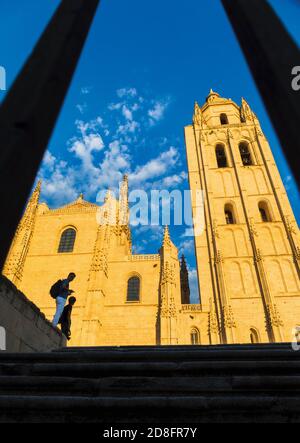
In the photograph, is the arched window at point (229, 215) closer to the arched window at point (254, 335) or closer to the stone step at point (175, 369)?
the arched window at point (254, 335)

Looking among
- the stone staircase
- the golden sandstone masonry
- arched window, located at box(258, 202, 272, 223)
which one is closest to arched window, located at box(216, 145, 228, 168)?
the golden sandstone masonry

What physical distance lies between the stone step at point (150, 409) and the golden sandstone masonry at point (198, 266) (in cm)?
1563

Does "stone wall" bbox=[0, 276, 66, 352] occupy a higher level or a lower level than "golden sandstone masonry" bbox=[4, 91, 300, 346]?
lower

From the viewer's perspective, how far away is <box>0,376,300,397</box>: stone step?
7.52ft

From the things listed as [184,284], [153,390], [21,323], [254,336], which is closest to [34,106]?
[153,390]

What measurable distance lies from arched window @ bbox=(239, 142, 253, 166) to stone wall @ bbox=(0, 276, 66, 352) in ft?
83.1

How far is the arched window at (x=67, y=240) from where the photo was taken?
2266 centimetres

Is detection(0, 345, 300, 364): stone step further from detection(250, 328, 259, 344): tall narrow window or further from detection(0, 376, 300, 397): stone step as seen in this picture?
detection(250, 328, 259, 344): tall narrow window

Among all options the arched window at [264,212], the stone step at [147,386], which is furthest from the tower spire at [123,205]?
the stone step at [147,386]

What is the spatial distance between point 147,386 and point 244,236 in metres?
21.2

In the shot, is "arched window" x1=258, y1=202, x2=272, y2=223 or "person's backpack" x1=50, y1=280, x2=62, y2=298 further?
"arched window" x1=258, y1=202, x2=272, y2=223

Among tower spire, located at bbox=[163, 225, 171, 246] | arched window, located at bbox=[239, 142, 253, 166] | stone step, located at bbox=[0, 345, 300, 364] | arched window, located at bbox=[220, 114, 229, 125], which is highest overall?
arched window, located at bbox=[220, 114, 229, 125]

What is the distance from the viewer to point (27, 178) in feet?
4.38

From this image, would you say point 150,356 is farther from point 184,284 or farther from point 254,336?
point 184,284
